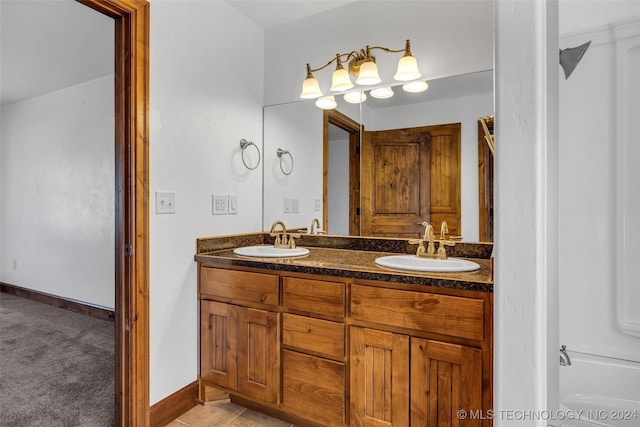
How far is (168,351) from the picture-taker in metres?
1.79

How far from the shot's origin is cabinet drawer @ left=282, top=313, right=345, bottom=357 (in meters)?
1.52

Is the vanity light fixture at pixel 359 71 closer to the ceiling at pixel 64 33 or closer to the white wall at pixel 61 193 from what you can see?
the ceiling at pixel 64 33

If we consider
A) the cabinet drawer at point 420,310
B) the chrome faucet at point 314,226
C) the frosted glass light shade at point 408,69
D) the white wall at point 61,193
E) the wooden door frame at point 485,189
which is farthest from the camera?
the white wall at point 61,193

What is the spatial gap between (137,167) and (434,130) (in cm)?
153

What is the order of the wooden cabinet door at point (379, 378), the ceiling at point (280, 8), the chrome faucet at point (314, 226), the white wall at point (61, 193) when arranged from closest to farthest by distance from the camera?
the wooden cabinet door at point (379, 378) → the ceiling at point (280, 8) → the chrome faucet at point (314, 226) → the white wall at point (61, 193)

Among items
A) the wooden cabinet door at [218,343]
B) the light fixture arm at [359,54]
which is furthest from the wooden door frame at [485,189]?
the wooden cabinet door at [218,343]

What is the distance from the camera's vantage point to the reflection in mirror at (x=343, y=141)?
6.07 ft

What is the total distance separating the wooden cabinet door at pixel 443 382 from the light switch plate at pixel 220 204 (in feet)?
4.29

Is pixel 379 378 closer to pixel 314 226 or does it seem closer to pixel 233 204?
pixel 314 226

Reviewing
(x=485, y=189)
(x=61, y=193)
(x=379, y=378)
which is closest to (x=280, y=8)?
(x=485, y=189)

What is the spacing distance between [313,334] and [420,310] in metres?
0.50

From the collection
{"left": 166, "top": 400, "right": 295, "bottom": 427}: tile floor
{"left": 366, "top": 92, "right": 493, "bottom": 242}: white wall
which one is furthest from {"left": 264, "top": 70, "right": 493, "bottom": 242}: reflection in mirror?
{"left": 166, "top": 400, "right": 295, "bottom": 427}: tile floor

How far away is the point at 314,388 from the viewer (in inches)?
62.1

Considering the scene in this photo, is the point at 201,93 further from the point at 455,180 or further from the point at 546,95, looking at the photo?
the point at 546,95
